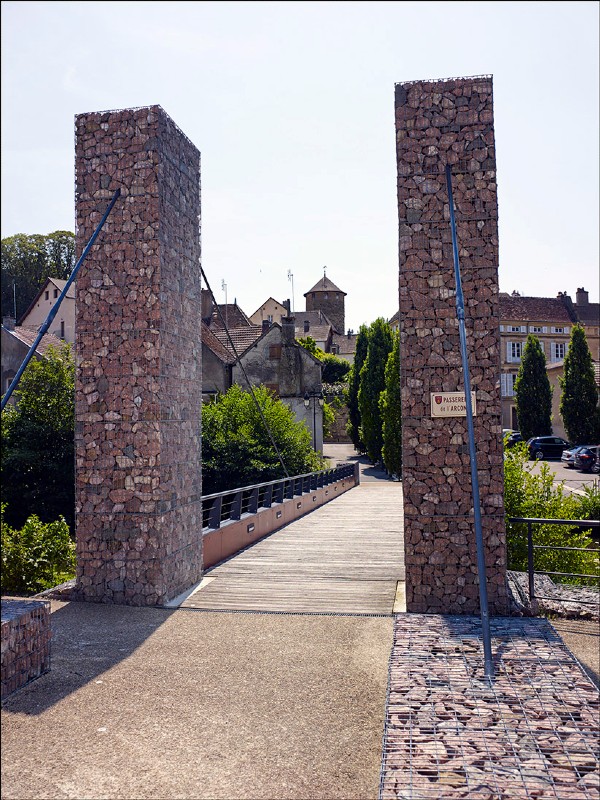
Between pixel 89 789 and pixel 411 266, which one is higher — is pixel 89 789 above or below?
below

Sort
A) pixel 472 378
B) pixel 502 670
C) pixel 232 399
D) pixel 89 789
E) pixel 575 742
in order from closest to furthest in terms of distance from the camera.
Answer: pixel 89 789 → pixel 575 742 → pixel 502 670 → pixel 472 378 → pixel 232 399

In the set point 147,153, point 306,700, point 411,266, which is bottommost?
point 306,700

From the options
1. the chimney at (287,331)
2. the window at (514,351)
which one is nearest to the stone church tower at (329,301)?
the window at (514,351)

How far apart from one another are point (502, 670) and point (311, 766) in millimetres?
2292

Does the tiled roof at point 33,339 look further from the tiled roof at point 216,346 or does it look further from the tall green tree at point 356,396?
the tall green tree at point 356,396

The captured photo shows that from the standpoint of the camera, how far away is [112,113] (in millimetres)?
9688

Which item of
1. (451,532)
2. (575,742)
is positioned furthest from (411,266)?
(575,742)

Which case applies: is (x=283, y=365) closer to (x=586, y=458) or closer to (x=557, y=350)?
(x=586, y=458)

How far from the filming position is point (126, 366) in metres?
9.50

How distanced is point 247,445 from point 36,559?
1058 centimetres

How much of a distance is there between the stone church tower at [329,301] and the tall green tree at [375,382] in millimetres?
59577

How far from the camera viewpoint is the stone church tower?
104 metres

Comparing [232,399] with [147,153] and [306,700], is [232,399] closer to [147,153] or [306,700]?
[147,153]

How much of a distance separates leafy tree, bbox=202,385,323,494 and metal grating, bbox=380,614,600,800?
16.2 m
